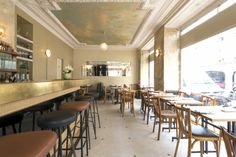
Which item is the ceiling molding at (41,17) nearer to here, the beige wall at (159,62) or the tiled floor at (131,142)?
the tiled floor at (131,142)

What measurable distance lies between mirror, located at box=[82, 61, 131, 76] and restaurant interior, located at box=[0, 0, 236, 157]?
2.61 metres

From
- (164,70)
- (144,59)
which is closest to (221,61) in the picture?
(164,70)

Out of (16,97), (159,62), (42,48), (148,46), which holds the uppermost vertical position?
(148,46)

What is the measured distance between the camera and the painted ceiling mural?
503 centimetres

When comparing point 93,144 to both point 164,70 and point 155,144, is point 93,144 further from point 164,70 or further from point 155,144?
point 164,70

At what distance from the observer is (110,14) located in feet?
18.3

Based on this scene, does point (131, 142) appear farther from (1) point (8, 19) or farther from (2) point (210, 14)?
(1) point (8, 19)

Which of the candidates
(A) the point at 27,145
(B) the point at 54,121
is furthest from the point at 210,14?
(A) the point at 27,145

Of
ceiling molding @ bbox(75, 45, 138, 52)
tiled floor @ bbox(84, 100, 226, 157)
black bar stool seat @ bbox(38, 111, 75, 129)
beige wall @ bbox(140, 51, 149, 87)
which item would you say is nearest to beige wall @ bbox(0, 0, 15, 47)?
tiled floor @ bbox(84, 100, 226, 157)

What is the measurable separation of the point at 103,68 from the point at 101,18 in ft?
17.4

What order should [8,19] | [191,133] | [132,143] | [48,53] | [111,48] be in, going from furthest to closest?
[111,48], [48,53], [8,19], [132,143], [191,133]

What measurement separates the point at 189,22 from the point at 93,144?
4.38 meters

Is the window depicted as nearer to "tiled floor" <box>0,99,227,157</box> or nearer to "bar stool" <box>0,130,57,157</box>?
"tiled floor" <box>0,99,227,157</box>

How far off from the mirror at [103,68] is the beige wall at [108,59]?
0.18 m
